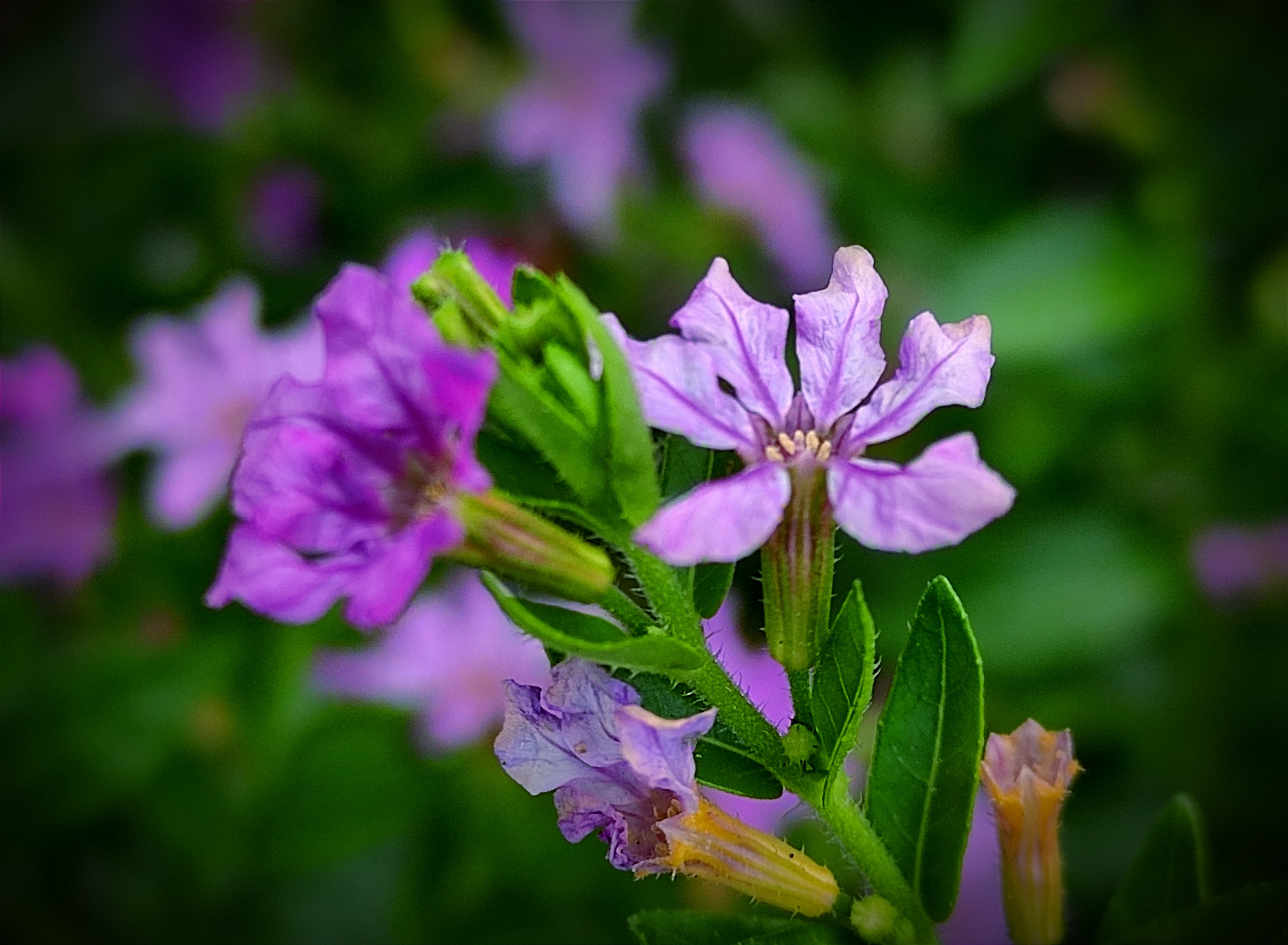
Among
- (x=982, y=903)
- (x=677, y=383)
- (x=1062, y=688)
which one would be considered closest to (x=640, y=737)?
(x=677, y=383)

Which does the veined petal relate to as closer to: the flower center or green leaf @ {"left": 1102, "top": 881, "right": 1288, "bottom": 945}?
the flower center

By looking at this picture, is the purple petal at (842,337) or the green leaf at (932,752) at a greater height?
the purple petal at (842,337)

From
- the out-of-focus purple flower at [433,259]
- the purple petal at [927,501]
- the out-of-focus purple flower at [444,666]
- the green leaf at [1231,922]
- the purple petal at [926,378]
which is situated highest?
the out-of-focus purple flower at [433,259]

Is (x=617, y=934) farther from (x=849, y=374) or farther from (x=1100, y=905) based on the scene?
(x=849, y=374)

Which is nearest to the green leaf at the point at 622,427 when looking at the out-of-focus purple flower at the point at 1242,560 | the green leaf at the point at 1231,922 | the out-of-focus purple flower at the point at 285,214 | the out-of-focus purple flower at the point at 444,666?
the green leaf at the point at 1231,922

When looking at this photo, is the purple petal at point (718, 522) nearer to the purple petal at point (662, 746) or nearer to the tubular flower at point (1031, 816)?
the purple petal at point (662, 746)

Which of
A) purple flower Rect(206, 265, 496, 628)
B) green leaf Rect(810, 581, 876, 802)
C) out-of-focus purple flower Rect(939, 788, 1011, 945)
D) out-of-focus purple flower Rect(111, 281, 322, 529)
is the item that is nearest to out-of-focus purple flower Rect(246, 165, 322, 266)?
out-of-focus purple flower Rect(111, 281, 322, 529)

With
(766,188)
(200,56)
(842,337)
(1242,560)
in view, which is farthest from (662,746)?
(200,56)
